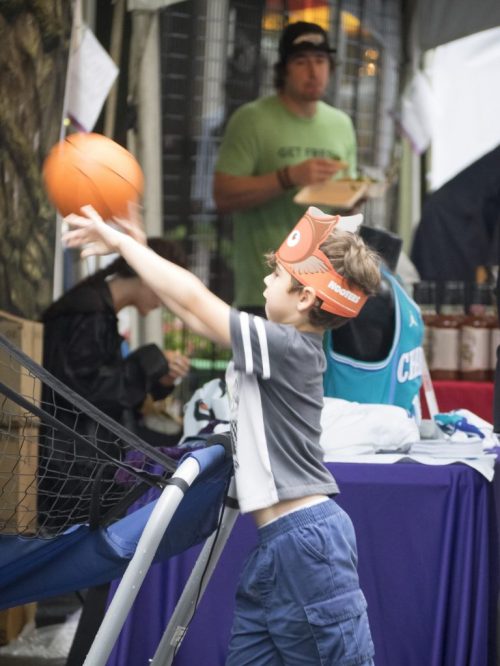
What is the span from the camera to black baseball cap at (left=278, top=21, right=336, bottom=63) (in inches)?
253

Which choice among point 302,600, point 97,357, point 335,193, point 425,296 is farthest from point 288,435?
point 425,296

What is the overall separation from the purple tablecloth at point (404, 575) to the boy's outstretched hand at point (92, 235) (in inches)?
52.8

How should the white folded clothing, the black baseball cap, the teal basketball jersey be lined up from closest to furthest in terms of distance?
1. the white folded clothing
2. the teal basketball jersey
3. the black baseball cap

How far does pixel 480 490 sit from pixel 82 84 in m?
3.10

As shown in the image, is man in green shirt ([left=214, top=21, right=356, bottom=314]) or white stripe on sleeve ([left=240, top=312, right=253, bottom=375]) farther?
man in green shirt ([left=214, top=21, right=356, bottom=314])

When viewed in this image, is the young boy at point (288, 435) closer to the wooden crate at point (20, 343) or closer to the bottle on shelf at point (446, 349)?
the wooden crate at point (20, 343)

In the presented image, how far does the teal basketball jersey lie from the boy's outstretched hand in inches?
67.0

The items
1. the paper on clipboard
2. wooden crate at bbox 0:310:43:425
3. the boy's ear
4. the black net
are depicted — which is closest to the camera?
the black net

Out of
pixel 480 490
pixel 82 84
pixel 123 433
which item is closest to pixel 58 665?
pixel 480 490


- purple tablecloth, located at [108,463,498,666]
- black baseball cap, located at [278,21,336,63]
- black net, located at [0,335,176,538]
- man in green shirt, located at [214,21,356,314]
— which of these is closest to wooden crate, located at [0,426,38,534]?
black net, located at [0,335,176,538]

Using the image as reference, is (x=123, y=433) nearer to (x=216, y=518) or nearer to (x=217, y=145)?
(x=216, y=518)

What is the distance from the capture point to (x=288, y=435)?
2.99 meters

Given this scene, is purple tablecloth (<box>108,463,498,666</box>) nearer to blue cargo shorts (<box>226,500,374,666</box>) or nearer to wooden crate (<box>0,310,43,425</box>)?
blue cargo shorts (<box>226,500,374,666</box>)

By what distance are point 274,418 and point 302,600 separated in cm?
46
